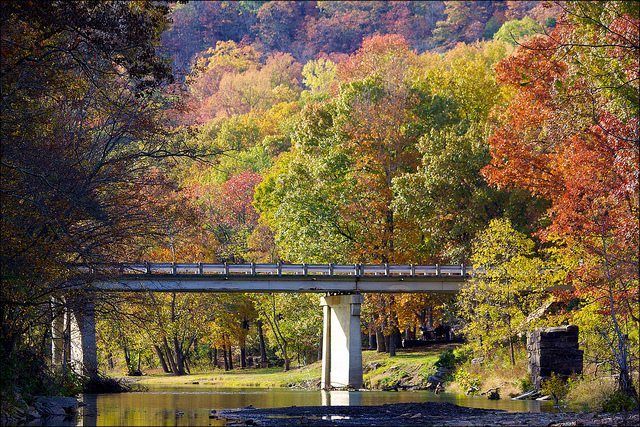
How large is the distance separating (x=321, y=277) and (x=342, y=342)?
174 inches

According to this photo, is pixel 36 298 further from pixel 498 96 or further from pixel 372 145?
pixel 498 96

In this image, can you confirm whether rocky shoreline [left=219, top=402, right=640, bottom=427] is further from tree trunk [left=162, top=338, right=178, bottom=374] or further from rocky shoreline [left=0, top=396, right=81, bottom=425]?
tree trunk [left=162, top=338, right=178, bottom=374]

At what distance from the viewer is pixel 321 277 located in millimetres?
62312

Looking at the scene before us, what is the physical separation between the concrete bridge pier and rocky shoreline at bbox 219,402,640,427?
523 centimetres

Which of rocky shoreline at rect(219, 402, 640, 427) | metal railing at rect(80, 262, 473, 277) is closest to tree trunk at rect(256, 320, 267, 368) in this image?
metal railing at rect(80, 262, 473, 277)

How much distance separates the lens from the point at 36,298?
3003cm

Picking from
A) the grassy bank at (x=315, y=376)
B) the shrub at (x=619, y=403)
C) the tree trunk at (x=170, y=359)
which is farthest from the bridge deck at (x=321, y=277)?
the shrub at (x=619, y=403)

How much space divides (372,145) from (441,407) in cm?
3321

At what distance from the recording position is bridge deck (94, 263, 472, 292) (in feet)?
202

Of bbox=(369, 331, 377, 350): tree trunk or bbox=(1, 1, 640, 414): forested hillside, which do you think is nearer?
bbox=(1, 1, 640, 414): forested hillside

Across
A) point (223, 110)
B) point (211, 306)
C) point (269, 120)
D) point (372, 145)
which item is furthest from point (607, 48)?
point (223, 110)

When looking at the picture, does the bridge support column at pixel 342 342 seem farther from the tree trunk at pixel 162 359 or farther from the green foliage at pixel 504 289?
the tree trunk at pixel 162 359

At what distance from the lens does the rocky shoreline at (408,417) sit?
2952 centimetres

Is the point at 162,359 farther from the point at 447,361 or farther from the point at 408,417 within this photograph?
the point at 408,417
